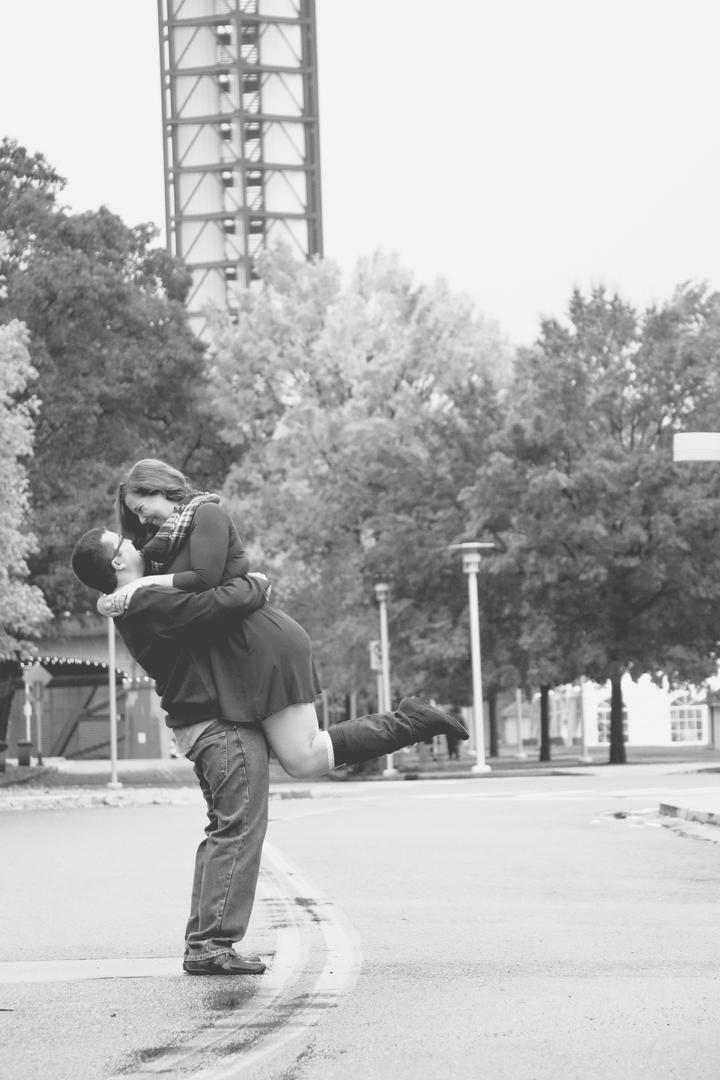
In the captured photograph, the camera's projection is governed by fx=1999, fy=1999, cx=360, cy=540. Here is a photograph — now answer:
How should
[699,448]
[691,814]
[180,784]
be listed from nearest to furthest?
1. [691,814]
2. [699,448]
3. [180,784]

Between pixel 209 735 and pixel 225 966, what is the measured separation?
809 mm

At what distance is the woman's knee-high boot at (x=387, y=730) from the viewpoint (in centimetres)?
705

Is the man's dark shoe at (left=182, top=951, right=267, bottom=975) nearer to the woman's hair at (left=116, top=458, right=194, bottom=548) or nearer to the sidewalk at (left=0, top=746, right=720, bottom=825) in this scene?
the woman's hair at (left=116, top=458, right=194, bottom=548)

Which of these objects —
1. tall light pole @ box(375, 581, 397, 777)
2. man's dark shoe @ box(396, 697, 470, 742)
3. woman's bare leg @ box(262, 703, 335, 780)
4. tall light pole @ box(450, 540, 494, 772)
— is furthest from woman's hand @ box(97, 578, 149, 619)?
tall light pole @ box(375, 581, 397, 777)

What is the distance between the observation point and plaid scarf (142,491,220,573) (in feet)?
23.2

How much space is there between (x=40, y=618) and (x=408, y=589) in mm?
12704

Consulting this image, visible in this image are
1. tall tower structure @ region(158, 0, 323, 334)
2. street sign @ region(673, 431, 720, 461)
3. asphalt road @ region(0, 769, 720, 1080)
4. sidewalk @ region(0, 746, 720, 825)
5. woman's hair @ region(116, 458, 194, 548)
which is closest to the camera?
asphalt road @ region(0, 769, 720, 1080)

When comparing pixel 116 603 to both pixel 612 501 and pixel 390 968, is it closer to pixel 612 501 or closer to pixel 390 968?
pixel 390 968

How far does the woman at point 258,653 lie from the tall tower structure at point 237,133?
348ft

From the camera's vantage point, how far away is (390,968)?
6977 mm

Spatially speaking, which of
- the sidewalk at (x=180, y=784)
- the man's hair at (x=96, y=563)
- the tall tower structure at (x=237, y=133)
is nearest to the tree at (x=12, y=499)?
the sidewalk at (x=180, y=784)

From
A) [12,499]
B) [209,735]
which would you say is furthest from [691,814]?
[12,499]

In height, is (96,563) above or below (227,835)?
above

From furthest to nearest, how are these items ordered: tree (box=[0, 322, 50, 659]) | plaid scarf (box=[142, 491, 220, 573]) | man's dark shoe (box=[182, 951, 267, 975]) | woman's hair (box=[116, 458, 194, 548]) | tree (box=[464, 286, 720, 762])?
tree (box=[464, 286, 720, 762]) < tree (box=[0, 322, 50, 659]) < woman's hair (box=[116, 458, 194, 548]) < plaid scarf (box=[142, 491, 220, 573]) < man's dark shoe (box=[182, 951, 267, 975])
